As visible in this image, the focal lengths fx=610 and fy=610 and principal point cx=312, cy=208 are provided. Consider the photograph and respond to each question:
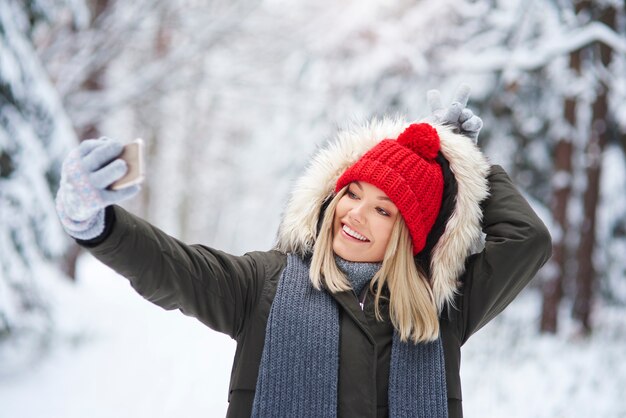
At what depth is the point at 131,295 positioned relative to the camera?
11.7 metres

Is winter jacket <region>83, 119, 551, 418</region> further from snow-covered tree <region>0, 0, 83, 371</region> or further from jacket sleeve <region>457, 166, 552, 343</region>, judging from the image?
snow-covered tree <region>0, 0, 83, 371</region>

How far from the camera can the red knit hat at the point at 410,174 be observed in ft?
7.80

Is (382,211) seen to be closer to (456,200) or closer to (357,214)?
(357,214)

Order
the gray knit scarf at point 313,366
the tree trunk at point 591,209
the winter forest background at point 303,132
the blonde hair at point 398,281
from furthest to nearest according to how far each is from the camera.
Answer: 1. the tree trunk at point 591,209
2. the winter forest background at point 303,132
3. the blonde hair at point 398,281
4. the gray knit scarf at point 313,366

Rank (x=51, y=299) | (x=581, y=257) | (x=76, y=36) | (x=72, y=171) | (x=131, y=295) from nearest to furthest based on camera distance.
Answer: (x=72, y=171) < (x=51, y=299) < (x=76, y=36) < (x=581, y=257) < (x=131, y=295)

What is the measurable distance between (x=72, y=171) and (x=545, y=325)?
795 cm

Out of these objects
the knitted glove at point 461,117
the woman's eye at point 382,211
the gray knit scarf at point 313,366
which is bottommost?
the gray knit scarf at point 313,366

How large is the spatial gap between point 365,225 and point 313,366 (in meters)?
0.58

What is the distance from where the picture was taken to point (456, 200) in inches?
99.3

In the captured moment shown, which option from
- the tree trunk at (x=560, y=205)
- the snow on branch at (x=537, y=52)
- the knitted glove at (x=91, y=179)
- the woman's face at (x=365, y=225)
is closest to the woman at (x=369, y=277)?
the woman's face at (x=365, y=225)

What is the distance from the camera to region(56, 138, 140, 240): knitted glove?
1.62 meters

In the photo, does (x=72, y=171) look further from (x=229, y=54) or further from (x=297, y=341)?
(x=229, y=54)

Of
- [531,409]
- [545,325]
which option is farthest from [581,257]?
[531,409]

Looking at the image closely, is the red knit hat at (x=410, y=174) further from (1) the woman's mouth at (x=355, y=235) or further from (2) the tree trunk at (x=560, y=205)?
(2) the tree trunk at (x=560, y=205)
